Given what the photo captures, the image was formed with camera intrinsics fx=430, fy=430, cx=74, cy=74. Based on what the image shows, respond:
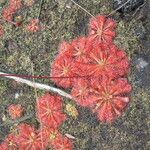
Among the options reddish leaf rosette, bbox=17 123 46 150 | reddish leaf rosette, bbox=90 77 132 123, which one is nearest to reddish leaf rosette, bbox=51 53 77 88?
reddish leaf rosette, bbox=90 77 132 123

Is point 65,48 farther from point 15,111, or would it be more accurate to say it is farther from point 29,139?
point 29,139

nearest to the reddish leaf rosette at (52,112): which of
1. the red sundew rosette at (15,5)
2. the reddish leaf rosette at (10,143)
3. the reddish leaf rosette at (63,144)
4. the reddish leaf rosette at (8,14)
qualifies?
the reddish leaf rosette at (63,144)

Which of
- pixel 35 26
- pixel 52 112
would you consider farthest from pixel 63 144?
pixel 35 26

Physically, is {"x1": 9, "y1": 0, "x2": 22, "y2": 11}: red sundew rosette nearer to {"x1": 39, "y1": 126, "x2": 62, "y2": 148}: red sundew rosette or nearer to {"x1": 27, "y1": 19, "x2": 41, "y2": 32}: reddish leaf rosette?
{"x1": 27, "y1": 19, "x2": 41, "y2": 32}: reddish leaf rosette

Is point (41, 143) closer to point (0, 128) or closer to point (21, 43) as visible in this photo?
point (0, 128)

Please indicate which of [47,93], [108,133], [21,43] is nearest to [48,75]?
[47,93]

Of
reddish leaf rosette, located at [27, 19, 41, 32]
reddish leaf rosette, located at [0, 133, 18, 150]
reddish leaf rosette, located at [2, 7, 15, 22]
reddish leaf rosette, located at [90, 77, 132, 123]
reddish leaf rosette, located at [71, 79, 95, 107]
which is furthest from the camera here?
reddish leaf rosette, located at [2, 7, 15, 22]
